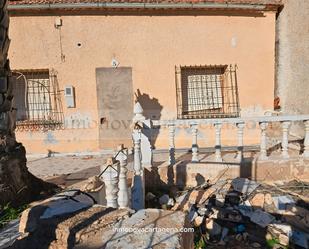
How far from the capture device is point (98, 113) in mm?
8266

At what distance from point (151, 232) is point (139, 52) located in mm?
6857

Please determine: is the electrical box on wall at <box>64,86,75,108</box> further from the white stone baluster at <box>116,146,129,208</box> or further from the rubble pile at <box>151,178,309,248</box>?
the white stone baluster at <box>116,146,129,208</box>

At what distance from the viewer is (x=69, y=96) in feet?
26.5

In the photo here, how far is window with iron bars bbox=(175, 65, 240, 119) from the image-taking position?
339 inches

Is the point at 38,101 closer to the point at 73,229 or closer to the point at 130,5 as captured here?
the point at 130,5

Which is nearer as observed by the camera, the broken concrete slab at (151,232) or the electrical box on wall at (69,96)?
the broken concrete slab at (151,232)

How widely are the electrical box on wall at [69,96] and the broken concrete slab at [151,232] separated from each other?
6.37 metres

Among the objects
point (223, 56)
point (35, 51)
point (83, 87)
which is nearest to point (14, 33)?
point (35, 51)

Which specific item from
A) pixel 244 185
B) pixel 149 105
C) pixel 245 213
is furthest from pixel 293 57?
pixel 245 213

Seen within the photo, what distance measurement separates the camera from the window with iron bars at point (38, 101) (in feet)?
26.8

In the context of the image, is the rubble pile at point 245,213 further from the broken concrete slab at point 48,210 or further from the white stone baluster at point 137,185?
the broken concrete slab at point 48,210

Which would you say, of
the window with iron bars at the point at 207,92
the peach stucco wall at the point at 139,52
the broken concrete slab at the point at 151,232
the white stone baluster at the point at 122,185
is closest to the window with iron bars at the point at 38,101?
the peach stucco wall at the point at 139,52

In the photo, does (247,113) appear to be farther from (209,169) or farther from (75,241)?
(75,241)

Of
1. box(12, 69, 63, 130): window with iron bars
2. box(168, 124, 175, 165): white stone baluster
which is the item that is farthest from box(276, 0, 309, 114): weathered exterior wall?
box(12, 69, 63, 130): window with iron bars
